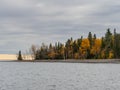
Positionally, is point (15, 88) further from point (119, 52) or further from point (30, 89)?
point (119, 52)

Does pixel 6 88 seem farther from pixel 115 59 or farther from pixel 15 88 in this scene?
pixel 115 59

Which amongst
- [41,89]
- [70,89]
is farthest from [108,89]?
[41,89]

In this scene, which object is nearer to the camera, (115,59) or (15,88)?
(15,88)

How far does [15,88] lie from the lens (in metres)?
54.9

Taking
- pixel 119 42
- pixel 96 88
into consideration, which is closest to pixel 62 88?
pixel 96 88

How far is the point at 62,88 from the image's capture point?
55.0m

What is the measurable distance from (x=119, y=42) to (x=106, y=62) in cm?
1223

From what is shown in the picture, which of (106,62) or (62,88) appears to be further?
(106,62)

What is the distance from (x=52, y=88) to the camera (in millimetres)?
55281

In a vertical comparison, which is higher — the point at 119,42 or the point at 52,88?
the point at 119,42

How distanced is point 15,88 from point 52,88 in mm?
5215

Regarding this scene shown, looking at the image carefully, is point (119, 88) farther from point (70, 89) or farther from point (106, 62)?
point (106, 62)

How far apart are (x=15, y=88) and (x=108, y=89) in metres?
13.0

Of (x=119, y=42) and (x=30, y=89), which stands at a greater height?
(x=119, y=42)
